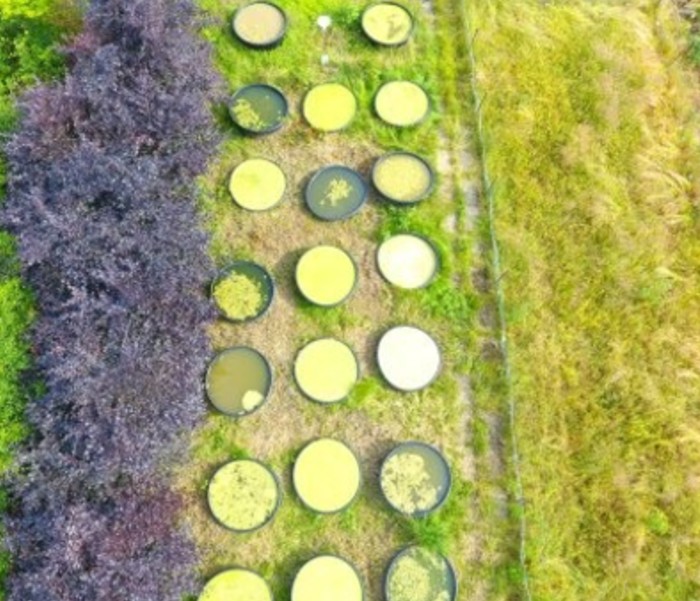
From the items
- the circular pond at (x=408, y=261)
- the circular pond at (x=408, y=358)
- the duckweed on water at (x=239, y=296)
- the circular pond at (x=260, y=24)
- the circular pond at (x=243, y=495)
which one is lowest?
the circular pond at (x=243, y=495)

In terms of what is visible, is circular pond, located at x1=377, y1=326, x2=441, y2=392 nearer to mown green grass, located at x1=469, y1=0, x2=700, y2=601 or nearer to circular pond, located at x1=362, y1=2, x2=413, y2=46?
mown green grass, located at x1=469, y1=0, x2=700, y2=601

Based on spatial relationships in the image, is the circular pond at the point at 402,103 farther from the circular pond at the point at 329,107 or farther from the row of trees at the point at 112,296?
the row of trees at the point at 112,296

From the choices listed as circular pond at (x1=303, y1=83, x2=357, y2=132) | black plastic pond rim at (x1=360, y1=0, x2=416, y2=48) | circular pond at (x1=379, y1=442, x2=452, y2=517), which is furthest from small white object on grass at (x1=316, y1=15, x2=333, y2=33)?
circular pond at (x1=379, y1=442, x2=452, y2=517)

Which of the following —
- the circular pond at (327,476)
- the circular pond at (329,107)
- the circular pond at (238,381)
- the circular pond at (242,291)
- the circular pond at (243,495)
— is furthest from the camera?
the circular pond at (329,107)

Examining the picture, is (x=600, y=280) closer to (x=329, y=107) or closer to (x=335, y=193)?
(x=335, y=193)

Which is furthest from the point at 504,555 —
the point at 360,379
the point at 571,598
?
the point at 360,379

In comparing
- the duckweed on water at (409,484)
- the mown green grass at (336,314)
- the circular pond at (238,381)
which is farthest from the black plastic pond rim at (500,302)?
the circular pond at (238,381)

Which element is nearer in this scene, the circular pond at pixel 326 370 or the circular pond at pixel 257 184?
the circular pond at pixel 326 370
